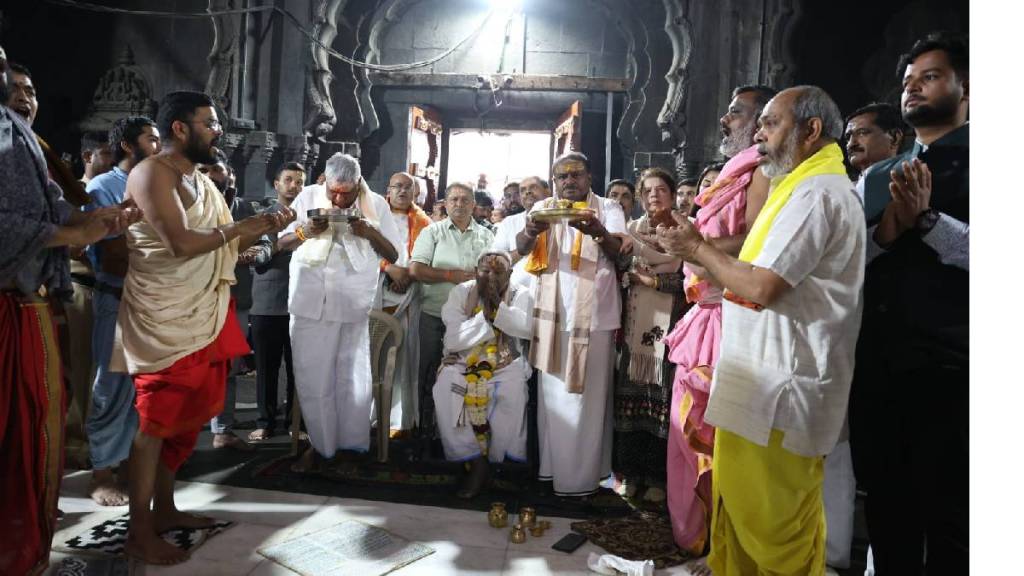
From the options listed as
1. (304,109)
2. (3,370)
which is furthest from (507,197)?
(3,370)

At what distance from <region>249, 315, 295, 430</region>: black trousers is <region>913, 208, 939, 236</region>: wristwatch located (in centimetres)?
392

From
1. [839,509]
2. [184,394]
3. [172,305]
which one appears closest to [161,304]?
[172,305]

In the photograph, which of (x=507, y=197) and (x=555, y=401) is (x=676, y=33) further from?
(x=555, y=401)

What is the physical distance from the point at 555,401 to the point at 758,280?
6.51ft

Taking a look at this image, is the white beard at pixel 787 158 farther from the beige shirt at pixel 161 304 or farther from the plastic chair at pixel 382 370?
the plastic chair at pixel 382 370

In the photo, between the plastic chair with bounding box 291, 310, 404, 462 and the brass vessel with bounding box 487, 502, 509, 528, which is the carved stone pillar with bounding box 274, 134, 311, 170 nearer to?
the plastic chair with bounding box 291, 310, 404, 462

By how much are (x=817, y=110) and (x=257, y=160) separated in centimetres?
672

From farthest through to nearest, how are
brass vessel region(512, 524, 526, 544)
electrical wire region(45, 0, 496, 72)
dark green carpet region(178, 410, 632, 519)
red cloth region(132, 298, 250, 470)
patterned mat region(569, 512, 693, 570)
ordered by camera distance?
electrical wire region(45, 0, 496, 72), dark green carpet region(178, 410, 632, 519), brass vessel region(512, 524, 526, 544), patterned mat region(569, 512, 693, 570), red cloth region(132, 298, 250, 470)

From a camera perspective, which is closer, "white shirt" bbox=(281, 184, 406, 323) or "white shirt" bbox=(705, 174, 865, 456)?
"white shirt" bbox=(705, 174, 865, 456)

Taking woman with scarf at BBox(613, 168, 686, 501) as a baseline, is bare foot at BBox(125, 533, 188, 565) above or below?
below

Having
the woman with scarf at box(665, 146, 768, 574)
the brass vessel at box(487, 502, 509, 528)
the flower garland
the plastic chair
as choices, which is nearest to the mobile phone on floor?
the brass vessel at box(487, 502, 509, 528)

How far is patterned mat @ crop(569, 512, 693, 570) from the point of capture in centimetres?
295

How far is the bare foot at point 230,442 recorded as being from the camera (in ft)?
14.4

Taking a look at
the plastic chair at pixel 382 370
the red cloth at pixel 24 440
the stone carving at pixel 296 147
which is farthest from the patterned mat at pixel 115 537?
the stone carving at pixel 296 147
